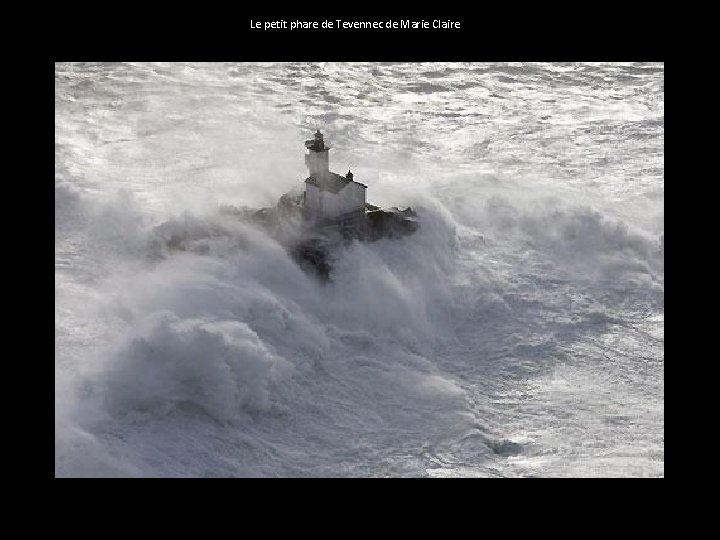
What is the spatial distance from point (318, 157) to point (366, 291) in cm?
390

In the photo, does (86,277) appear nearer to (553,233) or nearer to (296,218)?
(296,218)

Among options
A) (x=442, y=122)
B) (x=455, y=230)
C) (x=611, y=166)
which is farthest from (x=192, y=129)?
(x=611, y=166)

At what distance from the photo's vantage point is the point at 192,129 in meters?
42.9

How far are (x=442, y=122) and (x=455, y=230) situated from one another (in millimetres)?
10016

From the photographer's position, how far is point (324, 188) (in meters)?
32.5

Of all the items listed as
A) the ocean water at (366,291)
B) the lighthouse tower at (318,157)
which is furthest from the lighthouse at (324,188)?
the ocean water at (366,291)

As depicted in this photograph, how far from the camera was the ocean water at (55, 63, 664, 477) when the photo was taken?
26.4 m

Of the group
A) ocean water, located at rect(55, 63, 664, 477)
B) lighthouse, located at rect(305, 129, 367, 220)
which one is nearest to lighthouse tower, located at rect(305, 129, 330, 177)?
lighthouse, located at rect(305, 129, 367, 220)

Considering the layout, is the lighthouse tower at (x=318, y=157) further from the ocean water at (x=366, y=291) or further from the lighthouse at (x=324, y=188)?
the ocean water at (x=366, y=291)

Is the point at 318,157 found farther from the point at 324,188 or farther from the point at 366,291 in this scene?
the point at 366,291

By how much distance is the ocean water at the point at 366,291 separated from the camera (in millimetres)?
26391

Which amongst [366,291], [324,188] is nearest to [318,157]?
[324,188]

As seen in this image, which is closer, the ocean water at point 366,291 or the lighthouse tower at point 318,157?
the ocean water at point 366,291

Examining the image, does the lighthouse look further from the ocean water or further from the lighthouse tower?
the ocean water
